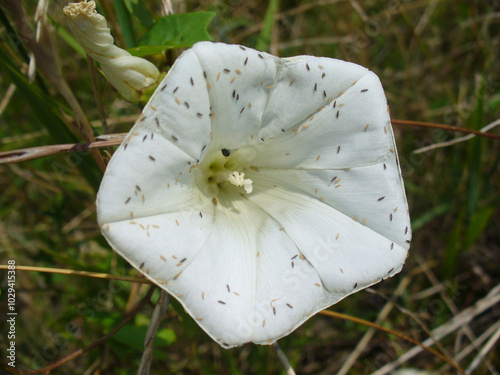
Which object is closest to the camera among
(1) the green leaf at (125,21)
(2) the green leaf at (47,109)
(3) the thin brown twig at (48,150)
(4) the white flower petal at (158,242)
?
(4) the white flower petal at (158,242)

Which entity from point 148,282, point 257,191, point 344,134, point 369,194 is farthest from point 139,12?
point 369,194

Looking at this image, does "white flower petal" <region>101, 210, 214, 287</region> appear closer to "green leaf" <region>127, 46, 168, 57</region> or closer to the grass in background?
"green leaf" <region>127, 46, 168, 57</region>

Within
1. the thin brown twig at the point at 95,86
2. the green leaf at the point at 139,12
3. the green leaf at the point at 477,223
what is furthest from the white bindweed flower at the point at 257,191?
the green leaf at the point at 477,223

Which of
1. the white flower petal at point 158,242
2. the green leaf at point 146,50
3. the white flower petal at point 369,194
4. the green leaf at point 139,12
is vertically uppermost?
the green leaf at point 139,12

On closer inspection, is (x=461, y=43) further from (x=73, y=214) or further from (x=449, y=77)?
(x=73, y=214)

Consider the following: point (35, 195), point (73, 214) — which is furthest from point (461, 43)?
point (35, 195)

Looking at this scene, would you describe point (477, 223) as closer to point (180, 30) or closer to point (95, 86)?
point (180, 30)

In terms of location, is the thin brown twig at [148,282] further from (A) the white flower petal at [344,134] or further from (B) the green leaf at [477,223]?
(B) the green leaf at [477,223]
